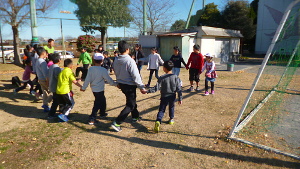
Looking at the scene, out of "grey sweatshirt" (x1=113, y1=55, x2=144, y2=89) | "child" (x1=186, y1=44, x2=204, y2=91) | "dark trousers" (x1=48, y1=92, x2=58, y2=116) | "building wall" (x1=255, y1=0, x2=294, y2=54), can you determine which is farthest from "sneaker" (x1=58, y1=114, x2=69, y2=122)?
"building wall" (x1=255, y1=0, x2=294, y2=54)

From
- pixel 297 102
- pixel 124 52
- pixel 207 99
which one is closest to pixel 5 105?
pixel 124 52

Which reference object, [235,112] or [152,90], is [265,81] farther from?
[152,90]

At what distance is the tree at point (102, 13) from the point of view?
2209 cm

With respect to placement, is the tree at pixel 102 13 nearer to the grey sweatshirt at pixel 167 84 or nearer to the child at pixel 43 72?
the child at pixel 43 72

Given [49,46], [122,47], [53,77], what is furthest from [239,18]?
[53,77]

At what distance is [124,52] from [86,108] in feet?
8.30

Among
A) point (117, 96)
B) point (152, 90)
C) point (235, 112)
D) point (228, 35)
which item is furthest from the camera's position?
point (228, 35)

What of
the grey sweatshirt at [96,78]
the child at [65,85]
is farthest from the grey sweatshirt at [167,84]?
the child at [65,85]

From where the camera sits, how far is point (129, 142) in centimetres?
399

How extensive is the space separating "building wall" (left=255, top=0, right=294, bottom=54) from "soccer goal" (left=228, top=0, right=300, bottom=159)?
19.4 metres

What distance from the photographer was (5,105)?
6.29 metres

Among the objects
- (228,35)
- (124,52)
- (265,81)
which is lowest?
(265,81)

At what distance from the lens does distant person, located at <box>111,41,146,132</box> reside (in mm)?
4262

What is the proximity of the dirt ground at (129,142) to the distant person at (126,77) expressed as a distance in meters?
0.41
